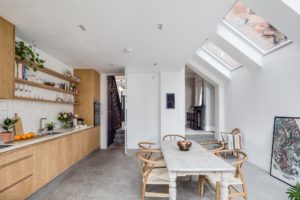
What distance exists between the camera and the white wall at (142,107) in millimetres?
6230

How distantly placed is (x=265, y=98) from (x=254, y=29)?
1.48m

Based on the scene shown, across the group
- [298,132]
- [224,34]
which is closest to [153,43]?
[224,34]

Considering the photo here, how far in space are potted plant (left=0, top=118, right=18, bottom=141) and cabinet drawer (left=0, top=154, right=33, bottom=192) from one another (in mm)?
481

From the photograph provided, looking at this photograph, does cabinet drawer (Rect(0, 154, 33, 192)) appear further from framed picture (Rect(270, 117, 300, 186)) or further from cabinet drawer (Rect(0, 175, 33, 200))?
framed picture (Rect(270, 117, 300, 186))

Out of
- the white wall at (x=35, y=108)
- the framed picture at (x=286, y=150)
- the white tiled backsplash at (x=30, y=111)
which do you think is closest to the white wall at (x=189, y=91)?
the framed picture at (x=286, y=150)

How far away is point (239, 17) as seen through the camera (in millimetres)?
3965

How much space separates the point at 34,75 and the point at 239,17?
165 inches

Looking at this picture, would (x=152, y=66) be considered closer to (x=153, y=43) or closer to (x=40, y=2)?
(x=153, y=43)

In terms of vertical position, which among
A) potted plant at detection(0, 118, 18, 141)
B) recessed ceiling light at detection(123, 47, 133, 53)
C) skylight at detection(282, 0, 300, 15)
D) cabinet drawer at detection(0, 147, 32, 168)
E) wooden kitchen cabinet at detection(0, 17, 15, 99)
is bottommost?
cabinet drawer at detection(0, 147, 32, 168)

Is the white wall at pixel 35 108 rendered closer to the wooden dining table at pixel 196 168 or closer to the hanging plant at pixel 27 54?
the hanging plant at pixel 27 54

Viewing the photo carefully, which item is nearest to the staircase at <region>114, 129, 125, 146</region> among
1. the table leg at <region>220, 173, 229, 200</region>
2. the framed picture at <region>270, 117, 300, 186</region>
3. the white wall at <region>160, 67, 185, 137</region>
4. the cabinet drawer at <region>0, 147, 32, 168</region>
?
the white wall at <region>160, 67, 185, 137</region>

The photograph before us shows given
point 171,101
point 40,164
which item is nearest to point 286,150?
point 171,101

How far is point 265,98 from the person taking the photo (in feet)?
14.0

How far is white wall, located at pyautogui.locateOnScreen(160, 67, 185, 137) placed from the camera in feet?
19.6
